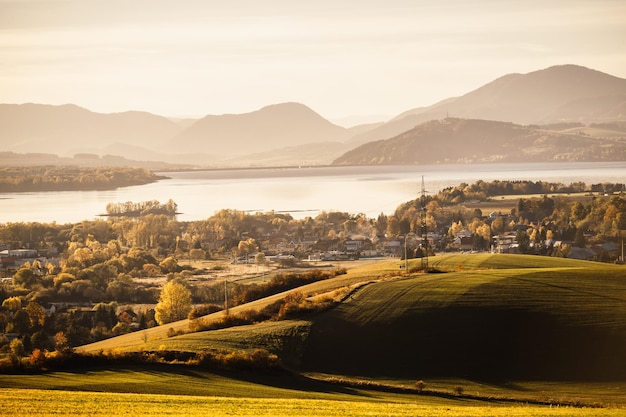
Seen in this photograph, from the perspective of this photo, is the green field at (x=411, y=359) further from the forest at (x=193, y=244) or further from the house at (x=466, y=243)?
the house at (x=466, y=243)

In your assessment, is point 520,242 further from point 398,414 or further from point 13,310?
point 398,414

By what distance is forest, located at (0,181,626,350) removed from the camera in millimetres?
43625

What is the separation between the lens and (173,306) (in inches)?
1665

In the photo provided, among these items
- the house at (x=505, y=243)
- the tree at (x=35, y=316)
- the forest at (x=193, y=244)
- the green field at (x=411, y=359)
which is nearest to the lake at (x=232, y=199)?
the forest at (x=193, y=244)

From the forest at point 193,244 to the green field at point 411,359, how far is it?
32.1 ft

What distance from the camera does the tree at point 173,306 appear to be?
41438 mm

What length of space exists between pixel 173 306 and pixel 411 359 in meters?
19.3

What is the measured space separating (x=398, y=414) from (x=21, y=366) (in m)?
10.6

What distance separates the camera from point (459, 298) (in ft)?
99.3

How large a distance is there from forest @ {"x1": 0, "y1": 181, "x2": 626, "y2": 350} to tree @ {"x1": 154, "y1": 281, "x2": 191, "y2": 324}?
2.19 ft

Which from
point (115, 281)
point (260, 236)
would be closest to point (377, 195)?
point (260, 236)

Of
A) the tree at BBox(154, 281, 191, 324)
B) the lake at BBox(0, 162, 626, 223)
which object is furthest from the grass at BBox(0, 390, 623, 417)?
the lake at BBox(0, 162, 626, 223)

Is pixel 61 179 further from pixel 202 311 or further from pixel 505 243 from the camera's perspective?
pixel 202 311

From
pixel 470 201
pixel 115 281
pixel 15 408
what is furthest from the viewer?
pixel 470 201
